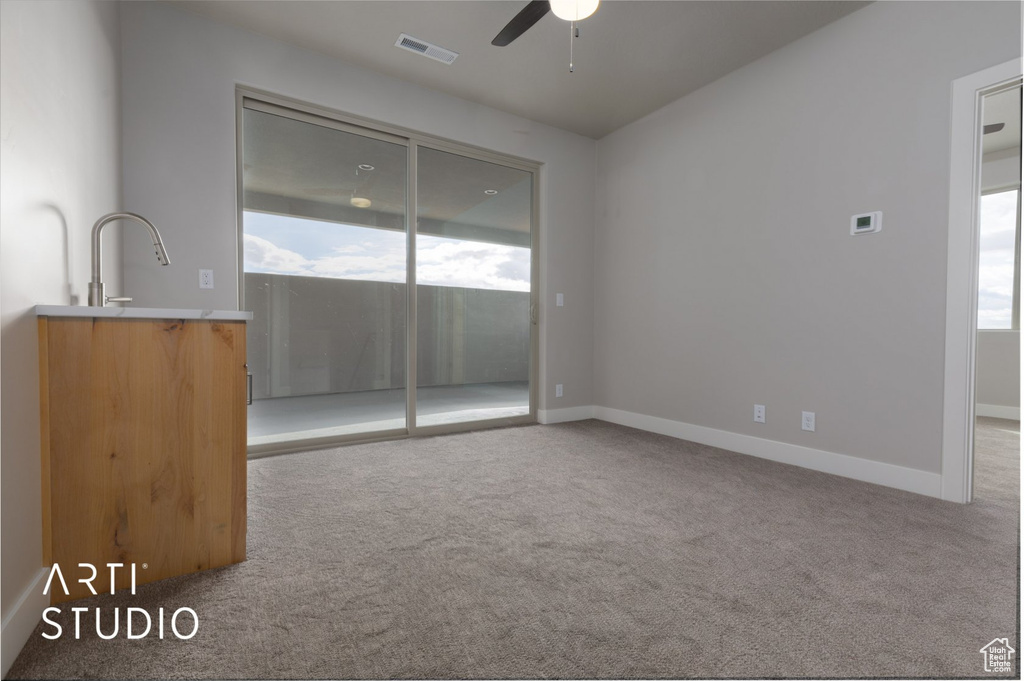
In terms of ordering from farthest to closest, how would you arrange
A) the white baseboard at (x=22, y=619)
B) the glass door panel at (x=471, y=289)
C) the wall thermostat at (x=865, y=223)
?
the glass door panel at (x=471, y=289) < the wall thermostat at (x=865, y=223) < the white baseboard at (x=22, y=619)

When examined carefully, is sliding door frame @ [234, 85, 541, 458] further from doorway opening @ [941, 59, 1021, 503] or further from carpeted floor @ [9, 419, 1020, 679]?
doorway opening @ [941, 59, 1021, 503]

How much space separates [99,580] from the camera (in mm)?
1421

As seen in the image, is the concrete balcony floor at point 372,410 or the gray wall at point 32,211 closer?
the gray wall at point 32,211

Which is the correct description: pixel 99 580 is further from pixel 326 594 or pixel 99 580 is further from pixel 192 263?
pixel 192 263

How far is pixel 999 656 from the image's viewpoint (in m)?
1.20

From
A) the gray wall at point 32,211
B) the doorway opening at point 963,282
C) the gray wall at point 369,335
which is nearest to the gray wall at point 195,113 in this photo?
the gray wall at point 369,335

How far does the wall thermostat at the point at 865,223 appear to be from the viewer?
8.63 feet

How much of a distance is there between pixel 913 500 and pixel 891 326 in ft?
3.03

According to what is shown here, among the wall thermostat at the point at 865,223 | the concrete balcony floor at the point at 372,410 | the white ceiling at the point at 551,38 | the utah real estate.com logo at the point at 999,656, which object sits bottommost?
the utah real estate.com logo at the point at 999,656

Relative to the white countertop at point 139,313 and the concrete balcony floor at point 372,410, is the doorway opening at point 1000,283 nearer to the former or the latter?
the concrete balcony floor at point 372,410

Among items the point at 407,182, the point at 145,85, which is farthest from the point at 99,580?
the point at 407,182

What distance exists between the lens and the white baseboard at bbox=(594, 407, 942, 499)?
2486mm

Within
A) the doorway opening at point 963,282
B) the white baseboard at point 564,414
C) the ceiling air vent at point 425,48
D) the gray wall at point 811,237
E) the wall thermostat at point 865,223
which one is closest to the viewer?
the doorway opening at point 963,282

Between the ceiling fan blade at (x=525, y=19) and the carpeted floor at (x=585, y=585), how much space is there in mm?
2336
